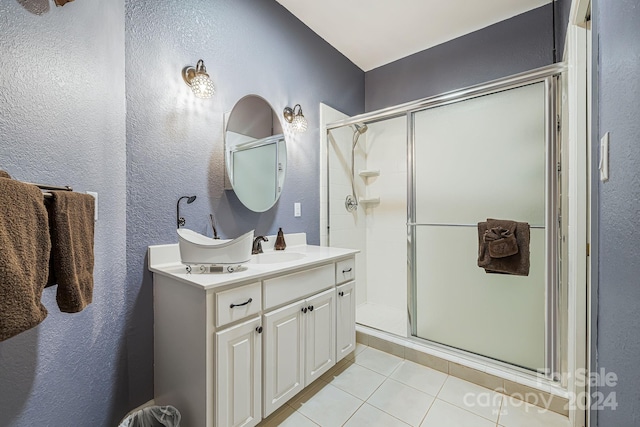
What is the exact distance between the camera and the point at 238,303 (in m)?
1.20

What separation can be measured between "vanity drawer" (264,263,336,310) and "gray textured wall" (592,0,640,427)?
1179 mm

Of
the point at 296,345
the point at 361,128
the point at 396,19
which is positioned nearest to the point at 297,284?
the point at 296,345

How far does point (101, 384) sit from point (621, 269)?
1943 mm

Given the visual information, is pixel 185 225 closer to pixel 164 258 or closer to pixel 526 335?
pixel 164 258

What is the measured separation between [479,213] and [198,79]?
80.5 inches

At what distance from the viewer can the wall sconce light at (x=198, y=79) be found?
1.50m

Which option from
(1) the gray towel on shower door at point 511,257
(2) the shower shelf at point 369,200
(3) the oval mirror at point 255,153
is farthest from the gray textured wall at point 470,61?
(3) the oval mirror at point 255,153

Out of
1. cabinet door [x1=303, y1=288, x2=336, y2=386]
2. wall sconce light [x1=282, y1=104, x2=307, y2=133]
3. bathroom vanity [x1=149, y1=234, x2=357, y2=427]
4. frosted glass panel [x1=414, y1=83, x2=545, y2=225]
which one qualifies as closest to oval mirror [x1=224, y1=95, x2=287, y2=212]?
wall sconce light [x1=282, y1=104, x2=307, y2=133]

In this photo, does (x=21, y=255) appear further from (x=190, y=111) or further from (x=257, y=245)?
(x=257, y=245)

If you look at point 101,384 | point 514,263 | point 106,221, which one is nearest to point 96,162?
A: point 106,221

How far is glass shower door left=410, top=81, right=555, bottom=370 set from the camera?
176 cm

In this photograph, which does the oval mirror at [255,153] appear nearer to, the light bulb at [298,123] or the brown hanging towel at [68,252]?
the light bulb at [298,123]

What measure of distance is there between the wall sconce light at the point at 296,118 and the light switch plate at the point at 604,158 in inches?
69.1

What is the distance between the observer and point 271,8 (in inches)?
78.4
